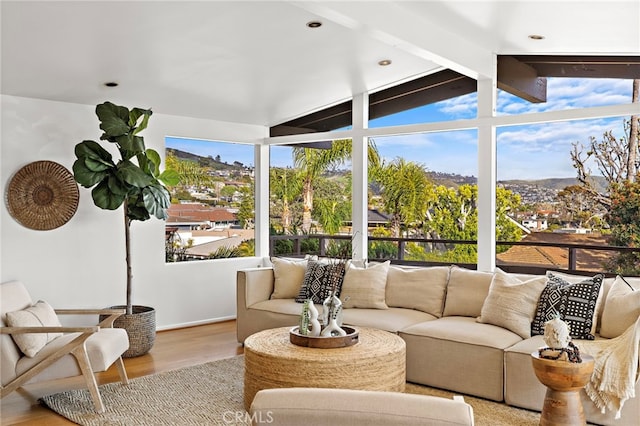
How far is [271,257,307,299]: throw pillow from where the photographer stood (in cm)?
558

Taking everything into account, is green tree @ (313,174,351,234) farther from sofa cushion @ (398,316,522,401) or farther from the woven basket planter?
sofa cushion @ (398,316,522,401)

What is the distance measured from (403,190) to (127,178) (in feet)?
10.4

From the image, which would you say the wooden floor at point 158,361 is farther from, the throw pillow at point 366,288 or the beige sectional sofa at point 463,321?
the throw pillow at point 366,288

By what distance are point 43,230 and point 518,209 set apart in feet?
15.3

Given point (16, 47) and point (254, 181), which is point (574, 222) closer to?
point (254, 181)

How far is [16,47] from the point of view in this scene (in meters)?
4.19

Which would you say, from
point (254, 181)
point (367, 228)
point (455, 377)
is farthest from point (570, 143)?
point (254, 181)

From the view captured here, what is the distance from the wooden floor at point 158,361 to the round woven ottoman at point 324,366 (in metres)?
1.22

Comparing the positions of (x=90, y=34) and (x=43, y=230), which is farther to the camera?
(x=43, y=230)

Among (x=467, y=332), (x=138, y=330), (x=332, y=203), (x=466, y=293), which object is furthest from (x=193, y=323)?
(x=467, y=332)

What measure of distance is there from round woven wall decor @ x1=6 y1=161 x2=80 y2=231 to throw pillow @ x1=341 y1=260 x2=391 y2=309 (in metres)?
2.74

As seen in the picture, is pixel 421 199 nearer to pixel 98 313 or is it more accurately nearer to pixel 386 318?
pixel 386 318

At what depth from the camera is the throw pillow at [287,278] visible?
5578 mm

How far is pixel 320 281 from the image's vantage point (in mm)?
5355
